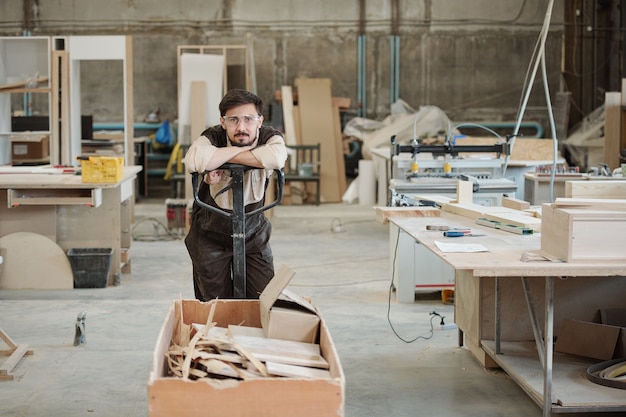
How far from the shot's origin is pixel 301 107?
1250 centimetres

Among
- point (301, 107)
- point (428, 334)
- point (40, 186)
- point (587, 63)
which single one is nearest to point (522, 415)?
point (428, 334)

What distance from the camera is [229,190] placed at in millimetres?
3783

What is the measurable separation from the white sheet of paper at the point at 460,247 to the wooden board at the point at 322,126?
857 centimetres

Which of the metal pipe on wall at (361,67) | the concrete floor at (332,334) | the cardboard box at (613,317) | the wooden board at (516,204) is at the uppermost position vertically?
the metal pipe on wall at (361,67)

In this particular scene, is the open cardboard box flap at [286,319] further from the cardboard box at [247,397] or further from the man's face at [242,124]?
the man's face at [242,124]

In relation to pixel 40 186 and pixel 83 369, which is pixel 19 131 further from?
pixel 83 369

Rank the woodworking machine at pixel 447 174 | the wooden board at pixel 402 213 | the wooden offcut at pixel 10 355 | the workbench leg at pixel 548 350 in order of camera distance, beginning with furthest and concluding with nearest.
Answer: the woodworking machine at pixel 447 174 < the wooden board at pixel 402 213 < the wooden offcut at pixel 10 355 < the workbench leg at pixel 548 350

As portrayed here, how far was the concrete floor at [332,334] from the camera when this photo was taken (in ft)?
13.1

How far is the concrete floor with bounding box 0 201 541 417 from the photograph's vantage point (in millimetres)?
3992

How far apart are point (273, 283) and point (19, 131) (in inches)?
256

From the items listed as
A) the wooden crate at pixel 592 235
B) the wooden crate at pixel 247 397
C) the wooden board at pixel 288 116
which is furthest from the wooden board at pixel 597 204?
the wooden board at pixel 288 116

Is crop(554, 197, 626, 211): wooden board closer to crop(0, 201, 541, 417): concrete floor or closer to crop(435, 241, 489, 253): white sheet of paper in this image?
crop(435, 241, 489, 253): white sheet of paper

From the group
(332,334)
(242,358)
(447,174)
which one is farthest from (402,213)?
(242,358)

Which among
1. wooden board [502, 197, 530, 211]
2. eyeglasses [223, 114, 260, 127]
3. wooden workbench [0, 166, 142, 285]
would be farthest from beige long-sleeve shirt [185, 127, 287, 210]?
wooden workbench [0, 166, 142, 285]
